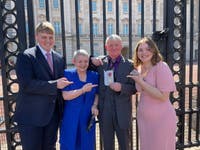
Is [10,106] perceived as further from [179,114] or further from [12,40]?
[179,114]

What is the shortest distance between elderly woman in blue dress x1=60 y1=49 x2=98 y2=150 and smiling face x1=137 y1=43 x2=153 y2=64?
58 centimetres

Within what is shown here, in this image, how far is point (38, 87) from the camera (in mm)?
2738

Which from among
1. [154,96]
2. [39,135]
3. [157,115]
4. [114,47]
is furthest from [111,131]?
[114,47]

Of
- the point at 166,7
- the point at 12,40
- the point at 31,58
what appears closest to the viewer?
the point at 31,58

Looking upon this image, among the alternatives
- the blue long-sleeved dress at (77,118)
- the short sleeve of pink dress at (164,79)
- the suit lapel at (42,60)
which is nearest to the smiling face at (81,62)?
the blue long-sleeved dress at (77,118)

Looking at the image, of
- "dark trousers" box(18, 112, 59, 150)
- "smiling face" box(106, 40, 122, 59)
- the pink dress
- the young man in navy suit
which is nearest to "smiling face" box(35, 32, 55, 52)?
the young man in navy suit

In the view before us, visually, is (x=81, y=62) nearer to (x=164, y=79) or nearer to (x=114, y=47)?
(x=114, y=47)

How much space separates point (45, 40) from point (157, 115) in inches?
57.8

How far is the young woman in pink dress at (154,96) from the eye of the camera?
2877 millimetres

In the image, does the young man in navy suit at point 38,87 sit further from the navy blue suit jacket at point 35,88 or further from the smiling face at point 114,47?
the smiling face at point 114,47

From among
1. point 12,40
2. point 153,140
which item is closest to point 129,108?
point 153,140

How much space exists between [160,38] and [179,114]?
4.01 feet

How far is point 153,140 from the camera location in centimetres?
305

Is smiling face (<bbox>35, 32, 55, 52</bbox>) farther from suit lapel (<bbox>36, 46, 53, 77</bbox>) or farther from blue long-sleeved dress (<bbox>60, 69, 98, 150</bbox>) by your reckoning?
blue long-sleeved dress (<bbox>60, 69, 98, 150</bbox>)
